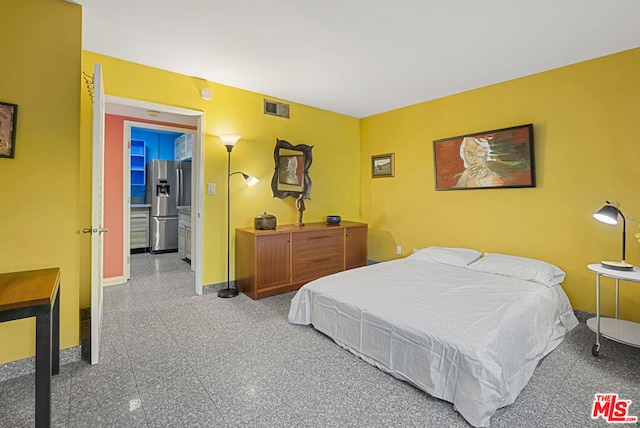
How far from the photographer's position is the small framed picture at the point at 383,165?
14.9ft

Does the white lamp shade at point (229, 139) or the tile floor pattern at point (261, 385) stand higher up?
the white lamp shade at point (229, 139)

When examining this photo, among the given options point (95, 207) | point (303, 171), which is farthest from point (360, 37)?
point (95, 207)

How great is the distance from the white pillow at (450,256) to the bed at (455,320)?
0.13 feet

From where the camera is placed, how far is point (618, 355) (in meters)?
2.27

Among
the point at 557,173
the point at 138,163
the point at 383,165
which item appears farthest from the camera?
the point at 138,163

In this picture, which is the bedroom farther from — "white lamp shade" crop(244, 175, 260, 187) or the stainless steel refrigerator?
the stainless steel refrigerator

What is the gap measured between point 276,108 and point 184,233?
2887 millimetres

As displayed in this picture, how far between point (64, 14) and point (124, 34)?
0.45 m

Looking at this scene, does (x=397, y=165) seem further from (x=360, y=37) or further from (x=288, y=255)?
(x=360, y=37)

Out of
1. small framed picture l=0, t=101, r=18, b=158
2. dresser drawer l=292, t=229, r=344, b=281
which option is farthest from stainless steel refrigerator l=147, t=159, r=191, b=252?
small framed picture l=0, t=101, r=18, b=158

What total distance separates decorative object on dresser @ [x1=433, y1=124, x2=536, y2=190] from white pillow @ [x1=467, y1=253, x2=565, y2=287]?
32.2 inches

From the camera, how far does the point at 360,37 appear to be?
246 centimetres

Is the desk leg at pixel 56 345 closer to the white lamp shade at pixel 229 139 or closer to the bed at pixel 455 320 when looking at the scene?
the bed at pixel 455 320

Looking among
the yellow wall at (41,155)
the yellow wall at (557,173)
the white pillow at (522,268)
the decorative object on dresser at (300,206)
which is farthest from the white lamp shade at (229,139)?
the white pillow at (522,268)
